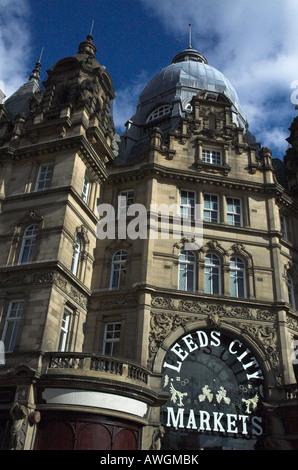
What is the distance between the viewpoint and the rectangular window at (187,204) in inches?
1019

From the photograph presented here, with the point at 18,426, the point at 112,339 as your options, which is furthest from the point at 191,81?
the point at 18,426

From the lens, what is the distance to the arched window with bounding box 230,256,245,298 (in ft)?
79.3

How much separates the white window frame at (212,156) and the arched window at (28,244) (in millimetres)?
10823

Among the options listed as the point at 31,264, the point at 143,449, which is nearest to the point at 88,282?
the point at 31,264

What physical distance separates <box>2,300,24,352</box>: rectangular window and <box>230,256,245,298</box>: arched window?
10.5m

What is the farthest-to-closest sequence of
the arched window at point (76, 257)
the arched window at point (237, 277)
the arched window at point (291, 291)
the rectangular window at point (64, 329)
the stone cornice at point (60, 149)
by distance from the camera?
1. the arched window at point (291, 291)
2. the stone cornice at point (60, 149)
3. the arched window at point (237, 277)
4. the arched window at point (76, 257)
5. the rectangular window at point (64, 329)

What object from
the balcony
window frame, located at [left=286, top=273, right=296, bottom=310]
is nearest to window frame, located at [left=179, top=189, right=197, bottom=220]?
window frame, located at [left=286, top=273, right=296, bottom=310]

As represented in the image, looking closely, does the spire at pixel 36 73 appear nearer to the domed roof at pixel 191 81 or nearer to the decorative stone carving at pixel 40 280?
the domed roof at pixel 191 81

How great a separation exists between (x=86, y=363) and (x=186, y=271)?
7868mm

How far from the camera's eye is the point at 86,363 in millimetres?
18625

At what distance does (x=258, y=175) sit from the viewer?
90.7 feet

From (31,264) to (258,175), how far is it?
14.2 meters

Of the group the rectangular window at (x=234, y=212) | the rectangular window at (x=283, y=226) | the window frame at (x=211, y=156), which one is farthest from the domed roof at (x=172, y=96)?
the rectangular window at (x=283, y=226)
